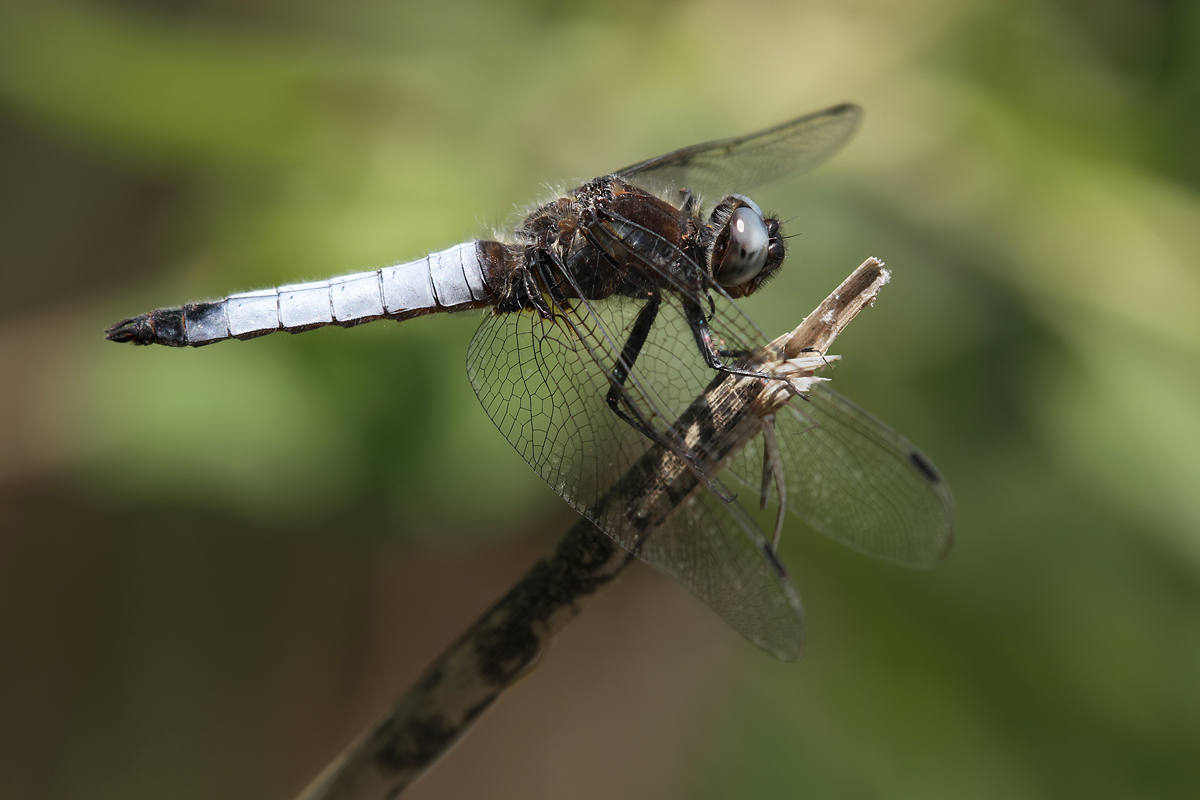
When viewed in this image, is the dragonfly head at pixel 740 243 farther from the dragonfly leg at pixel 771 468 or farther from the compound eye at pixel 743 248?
the dragonfly leg at pixel 771 468

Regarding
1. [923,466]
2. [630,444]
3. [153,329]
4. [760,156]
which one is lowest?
[923,466]

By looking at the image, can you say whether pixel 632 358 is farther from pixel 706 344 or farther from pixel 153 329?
pixel 153 329

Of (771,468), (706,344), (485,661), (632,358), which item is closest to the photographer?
(485,661)

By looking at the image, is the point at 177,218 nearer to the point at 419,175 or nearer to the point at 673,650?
the point at 419,175

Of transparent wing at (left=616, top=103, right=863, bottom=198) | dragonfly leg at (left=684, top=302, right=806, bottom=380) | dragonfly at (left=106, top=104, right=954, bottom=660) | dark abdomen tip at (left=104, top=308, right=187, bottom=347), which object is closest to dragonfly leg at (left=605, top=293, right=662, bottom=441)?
dragonfly at (left=106, top=104, right=954, bottom=660)

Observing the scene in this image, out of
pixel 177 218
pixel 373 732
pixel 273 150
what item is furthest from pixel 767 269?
pixel 177 218

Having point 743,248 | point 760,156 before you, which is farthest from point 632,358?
point 760,156

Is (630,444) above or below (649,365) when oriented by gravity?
below

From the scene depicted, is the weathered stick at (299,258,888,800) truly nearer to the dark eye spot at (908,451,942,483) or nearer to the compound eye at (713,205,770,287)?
the dark eye spot at (908,451,942,483)
